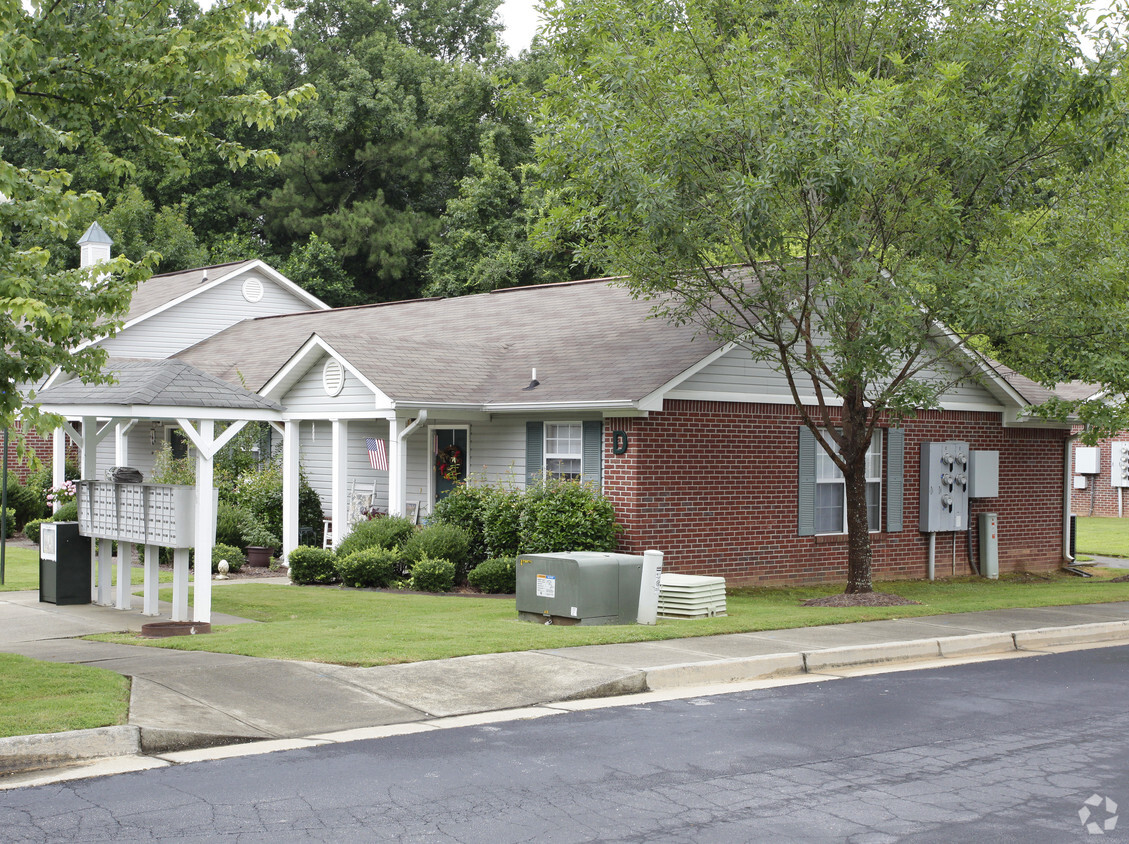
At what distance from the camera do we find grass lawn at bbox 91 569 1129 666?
11445 mm

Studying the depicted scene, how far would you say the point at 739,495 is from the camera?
18594 millimetres

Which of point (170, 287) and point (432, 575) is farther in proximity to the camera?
point (170, 287)

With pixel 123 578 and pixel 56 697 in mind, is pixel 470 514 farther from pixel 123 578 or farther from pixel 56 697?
pixel 56 697

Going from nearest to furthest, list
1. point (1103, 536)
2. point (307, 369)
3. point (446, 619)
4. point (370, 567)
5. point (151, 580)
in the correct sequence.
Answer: point (446, 619) < point (151, 580) < point (370, 567) < point (307, 369) < point (1103, 536)

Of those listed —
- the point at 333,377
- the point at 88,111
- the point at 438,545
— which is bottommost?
the point at 438,545

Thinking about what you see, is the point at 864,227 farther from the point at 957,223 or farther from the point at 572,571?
the point at 572,571

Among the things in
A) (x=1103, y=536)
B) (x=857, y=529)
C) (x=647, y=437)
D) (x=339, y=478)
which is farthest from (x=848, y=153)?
(x=1103, y=536)

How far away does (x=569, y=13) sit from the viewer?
15.8 metres

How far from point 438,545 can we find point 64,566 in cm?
516

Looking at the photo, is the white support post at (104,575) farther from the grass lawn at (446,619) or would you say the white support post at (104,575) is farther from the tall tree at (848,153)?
the tall tree at (848,153)

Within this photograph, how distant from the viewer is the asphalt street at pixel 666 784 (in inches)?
253

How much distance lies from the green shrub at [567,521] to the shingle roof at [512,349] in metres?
1.40

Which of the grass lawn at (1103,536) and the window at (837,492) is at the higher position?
the window at (837,492)

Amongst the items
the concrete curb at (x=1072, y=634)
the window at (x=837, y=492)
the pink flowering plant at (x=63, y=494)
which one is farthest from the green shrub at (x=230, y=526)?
the concrete curb at (x=1072, y=634)
